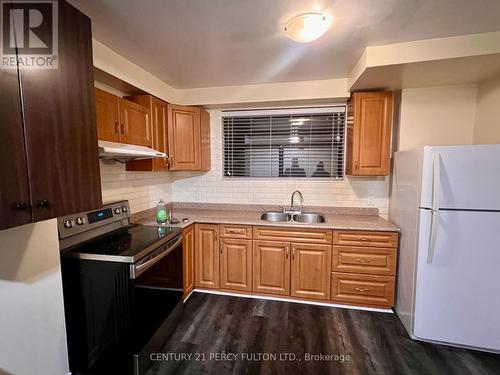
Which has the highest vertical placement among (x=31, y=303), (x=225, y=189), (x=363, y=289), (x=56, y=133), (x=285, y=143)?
(x=285, y=143)

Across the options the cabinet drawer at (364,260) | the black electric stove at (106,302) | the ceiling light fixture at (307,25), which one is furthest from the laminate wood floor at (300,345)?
the ceiling light fixture at (307,25)

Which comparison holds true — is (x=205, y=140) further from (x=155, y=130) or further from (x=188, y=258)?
(x=188, y=258)

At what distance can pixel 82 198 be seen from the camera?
1.26 meters

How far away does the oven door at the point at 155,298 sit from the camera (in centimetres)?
158

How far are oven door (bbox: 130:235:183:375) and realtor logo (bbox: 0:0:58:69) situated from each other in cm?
117

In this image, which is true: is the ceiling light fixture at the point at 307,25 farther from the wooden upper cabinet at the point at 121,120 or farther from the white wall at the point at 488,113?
the white wall at the point at 488,113

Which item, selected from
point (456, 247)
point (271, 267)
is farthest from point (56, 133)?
point (456, 247)

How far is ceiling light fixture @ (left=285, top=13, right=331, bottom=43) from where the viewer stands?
146 cm

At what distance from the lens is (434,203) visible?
1.81m

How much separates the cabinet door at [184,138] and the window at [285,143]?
0.44 m

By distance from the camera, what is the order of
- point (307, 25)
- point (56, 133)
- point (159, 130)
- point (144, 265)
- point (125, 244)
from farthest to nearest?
1. point (159, 130)
2. point (125, 244)
3. point (144, 265)
4. point (307, 25)
5. point (56, 133)

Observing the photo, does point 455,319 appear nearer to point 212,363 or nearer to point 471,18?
point 212,363

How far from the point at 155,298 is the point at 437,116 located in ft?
10.3

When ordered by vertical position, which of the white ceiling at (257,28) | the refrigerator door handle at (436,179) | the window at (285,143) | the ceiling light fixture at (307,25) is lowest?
the refrigerator door handle at (436,179)
